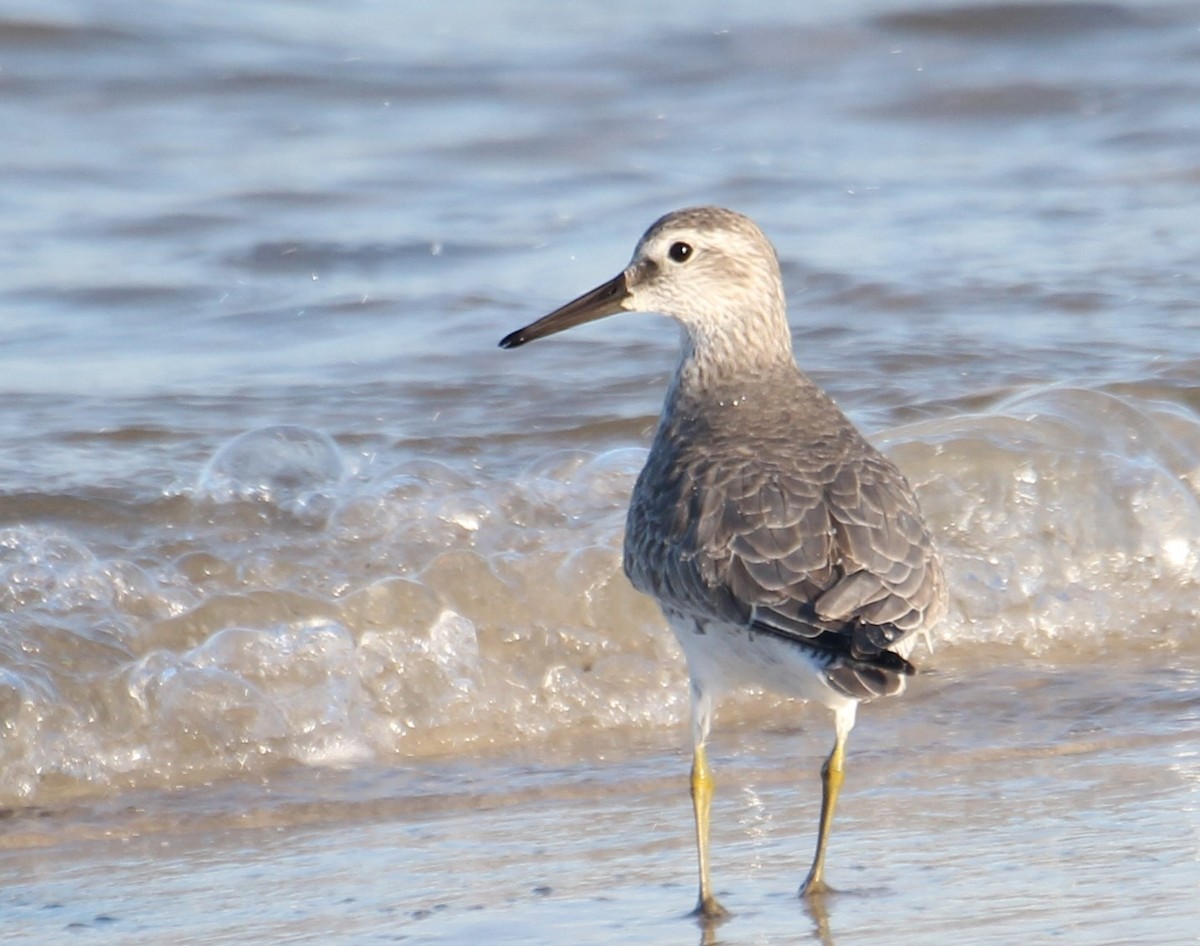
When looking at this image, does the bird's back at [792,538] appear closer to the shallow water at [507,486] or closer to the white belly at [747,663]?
the white belly at [747,663]

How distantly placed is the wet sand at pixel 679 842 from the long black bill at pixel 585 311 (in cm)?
101

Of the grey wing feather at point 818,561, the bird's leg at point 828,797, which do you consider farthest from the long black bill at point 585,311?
the bird's leg at point 828,797

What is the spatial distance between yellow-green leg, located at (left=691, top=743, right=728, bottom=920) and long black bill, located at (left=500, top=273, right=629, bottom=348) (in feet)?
3.90

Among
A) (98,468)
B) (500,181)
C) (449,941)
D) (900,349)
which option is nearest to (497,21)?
(500,181)

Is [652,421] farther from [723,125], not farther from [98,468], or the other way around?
[723,125]

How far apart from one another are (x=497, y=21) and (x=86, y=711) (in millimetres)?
8302

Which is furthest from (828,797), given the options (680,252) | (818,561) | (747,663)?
(680,252)

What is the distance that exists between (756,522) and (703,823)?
62cm

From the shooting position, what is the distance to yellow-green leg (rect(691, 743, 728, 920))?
13.1ft

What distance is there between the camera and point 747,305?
502cm

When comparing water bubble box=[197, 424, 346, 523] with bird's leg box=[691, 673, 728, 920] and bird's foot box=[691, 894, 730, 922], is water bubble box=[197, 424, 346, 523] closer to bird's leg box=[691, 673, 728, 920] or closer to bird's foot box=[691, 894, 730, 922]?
bird's leg box=[691, 673, 728, 920]

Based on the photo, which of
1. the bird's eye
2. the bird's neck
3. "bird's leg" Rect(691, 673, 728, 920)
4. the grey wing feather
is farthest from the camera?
the bird's eye

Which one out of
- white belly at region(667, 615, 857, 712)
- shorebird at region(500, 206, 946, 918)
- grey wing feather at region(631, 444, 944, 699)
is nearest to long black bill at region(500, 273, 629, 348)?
shorebird at region(500, 206, 946, 918)

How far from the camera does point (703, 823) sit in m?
4.27
